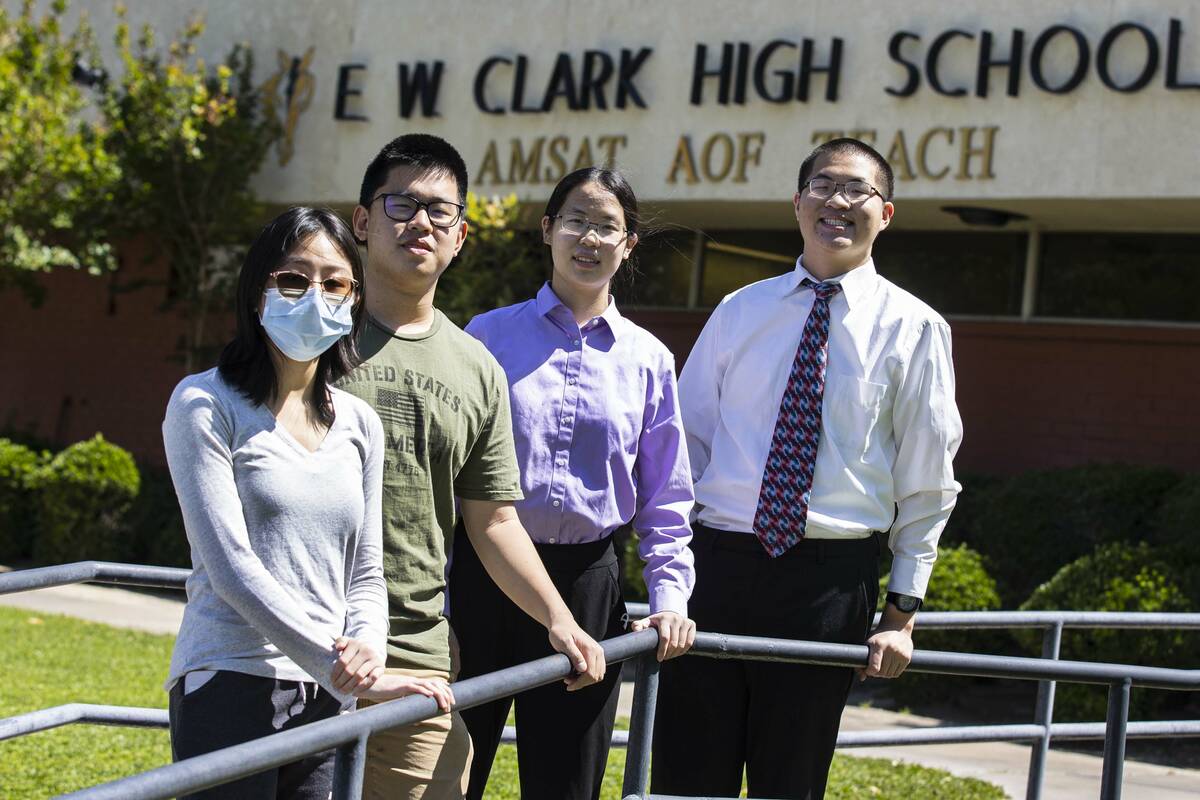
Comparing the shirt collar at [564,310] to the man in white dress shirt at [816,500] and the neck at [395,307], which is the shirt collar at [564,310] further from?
the neck at [395,307]

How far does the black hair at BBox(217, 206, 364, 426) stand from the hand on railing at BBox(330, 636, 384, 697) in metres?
0.42

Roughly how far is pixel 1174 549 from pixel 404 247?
7106 millimetres

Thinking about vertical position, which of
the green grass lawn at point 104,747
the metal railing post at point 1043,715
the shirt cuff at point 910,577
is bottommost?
the green grass lawn at point 104,747

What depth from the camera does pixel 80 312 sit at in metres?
17.7

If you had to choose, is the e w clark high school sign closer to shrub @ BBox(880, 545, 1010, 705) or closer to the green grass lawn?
shrub @ BBox(880, 545, 1010, 705)

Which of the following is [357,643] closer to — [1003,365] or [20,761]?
[20,761]

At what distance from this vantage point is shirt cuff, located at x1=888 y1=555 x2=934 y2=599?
A: 363cm

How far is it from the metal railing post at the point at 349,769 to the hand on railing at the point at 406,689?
0.61 ft

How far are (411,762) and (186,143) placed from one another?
39.1 feet

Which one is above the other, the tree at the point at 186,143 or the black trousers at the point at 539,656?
the tree at the point at 186,143

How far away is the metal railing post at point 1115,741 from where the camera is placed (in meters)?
3.83

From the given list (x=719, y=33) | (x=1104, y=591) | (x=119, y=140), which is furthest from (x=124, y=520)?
(x=1104, y=591)

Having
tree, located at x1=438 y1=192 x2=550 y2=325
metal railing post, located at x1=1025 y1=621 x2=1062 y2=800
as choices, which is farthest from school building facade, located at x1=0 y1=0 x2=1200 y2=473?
metal railing post, located at x1=1025 y1=621 x2=1062 y2=800

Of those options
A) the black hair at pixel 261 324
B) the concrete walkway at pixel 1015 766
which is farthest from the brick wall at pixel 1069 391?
the black hair at pixel 261 324
